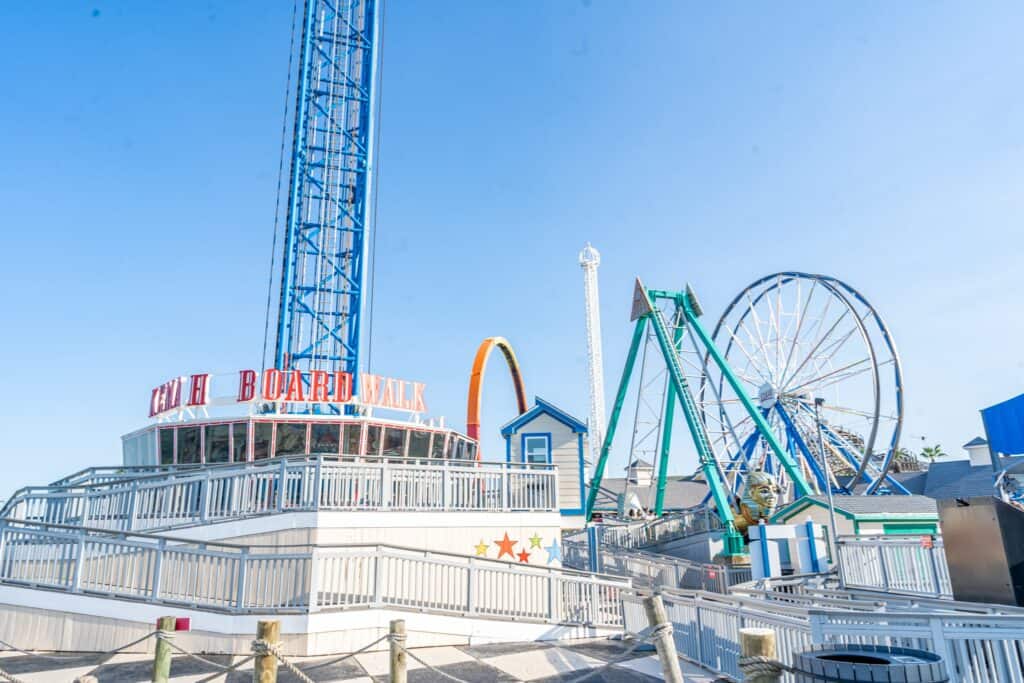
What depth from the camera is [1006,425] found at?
24.1m

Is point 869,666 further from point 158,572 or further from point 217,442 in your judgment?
point 217,442

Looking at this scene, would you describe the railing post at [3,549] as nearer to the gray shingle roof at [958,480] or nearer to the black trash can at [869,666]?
the black trash can at [869,666]

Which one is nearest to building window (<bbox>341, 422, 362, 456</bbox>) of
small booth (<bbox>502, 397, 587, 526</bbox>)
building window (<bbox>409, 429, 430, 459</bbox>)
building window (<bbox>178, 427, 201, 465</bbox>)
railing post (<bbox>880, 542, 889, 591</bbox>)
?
building window (<bbox>409, 429, 430, 459</bbox>)

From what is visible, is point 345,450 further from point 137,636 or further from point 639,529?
point 639,529

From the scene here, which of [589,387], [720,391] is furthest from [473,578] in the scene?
[589,387]

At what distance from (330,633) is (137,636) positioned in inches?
128

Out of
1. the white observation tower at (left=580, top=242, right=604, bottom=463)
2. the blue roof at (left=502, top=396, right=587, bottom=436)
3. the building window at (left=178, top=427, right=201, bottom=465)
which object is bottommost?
the building window at (left=178, top=427, right=201, bottom=465)

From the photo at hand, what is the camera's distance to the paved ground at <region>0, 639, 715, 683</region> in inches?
363

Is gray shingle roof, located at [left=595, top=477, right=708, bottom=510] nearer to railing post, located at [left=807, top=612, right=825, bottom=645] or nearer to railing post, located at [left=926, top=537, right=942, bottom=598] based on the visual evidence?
railing post, located at [left=926, top=537, right=942, bottom=598]

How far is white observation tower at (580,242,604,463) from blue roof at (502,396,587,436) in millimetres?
63060

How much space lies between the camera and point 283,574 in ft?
35.0

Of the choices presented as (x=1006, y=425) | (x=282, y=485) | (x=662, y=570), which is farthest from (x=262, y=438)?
(x=1006, y=425)

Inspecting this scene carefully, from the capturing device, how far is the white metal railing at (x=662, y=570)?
1925cm

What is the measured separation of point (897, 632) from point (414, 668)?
6.61 m
